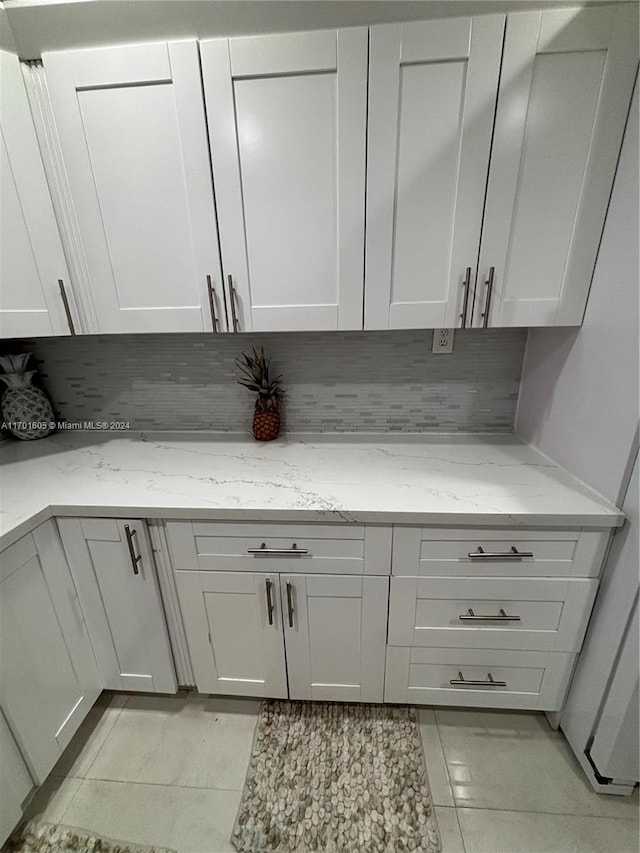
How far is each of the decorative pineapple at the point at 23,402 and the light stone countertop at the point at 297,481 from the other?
6 centimetres

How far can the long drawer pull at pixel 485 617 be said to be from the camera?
111 cm

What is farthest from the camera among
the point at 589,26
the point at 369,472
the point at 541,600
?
the point at 369,472

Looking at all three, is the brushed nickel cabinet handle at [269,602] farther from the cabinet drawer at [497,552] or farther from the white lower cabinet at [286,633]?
the cabinet drawer at [497,552]

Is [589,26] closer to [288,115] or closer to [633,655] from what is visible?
[288,115]

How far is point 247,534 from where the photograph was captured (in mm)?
1090

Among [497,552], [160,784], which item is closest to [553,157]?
[497,552]

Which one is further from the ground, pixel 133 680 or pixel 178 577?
pixel 178 577

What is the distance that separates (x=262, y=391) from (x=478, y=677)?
51.2 inches

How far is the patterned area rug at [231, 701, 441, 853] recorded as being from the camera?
→ 1026 millimetres

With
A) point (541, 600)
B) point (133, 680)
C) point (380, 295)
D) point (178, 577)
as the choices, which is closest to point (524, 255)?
point (380, 295)

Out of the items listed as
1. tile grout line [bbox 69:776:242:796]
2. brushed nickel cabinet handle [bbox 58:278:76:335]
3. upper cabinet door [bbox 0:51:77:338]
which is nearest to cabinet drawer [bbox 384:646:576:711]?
tile grout line [bbox 69:776:242:796]

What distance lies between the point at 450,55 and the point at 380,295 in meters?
0.59

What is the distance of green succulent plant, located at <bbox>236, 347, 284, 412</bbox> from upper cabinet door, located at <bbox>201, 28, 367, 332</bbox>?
0.30 metres

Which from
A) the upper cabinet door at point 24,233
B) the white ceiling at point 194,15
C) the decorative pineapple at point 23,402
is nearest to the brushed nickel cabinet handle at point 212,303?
the upper cabinet door at point 24,233
